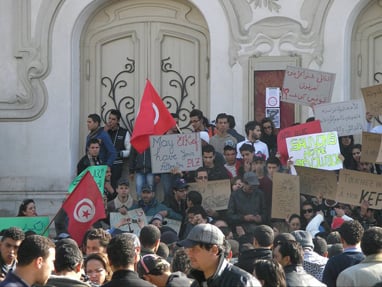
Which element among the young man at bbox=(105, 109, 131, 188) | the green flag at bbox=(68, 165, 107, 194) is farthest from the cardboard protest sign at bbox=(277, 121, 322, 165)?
the young man at bbox=(105, 109, 131, 188)

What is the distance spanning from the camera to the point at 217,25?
1972 cm

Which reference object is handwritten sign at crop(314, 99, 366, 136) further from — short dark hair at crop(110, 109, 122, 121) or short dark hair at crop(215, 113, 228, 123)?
short dark hair at crop(110, 109, 122, 121)

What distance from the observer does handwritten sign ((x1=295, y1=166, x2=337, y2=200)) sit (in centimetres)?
1619

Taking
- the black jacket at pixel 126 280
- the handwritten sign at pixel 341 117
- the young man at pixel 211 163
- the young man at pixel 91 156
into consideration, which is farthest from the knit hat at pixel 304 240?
the young man at pixel 91 156

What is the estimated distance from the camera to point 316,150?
655 inches

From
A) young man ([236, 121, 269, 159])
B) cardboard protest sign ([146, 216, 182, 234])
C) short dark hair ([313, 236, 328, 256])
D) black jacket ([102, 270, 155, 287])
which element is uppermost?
young man ([236, 121, 269, 159])

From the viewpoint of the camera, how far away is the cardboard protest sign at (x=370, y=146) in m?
16.2

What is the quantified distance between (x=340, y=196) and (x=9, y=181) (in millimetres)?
6375

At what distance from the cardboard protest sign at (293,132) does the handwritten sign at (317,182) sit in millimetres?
618

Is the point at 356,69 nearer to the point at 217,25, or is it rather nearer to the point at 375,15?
the point at 375,15

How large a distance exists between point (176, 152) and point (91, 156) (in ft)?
4.65

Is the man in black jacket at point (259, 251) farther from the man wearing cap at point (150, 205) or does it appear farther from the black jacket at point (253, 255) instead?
the man wearing cap at point (150, 205)

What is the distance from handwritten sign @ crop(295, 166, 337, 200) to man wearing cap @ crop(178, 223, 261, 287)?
791 cm

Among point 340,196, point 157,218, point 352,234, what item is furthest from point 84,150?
point 352,234
